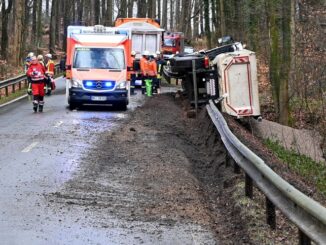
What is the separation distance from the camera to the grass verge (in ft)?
36.9

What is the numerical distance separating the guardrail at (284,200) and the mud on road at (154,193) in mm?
467

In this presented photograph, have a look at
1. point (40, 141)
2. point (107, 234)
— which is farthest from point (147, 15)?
point (107, 234)

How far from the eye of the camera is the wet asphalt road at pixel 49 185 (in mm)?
6566

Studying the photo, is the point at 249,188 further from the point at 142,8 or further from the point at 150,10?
the point at 142,8

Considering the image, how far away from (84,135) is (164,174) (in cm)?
474

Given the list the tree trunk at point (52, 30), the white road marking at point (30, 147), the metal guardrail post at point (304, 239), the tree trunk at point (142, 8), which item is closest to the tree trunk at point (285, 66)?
the white road marking at point (30, 147)

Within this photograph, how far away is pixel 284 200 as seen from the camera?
596cm

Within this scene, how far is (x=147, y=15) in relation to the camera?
51.6m

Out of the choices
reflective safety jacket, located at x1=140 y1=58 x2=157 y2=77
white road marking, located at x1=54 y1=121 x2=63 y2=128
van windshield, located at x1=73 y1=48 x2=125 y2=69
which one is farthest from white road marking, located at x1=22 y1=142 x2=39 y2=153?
reflective safety jacket, located at x1=140 y1=58 x2=157 y2=77

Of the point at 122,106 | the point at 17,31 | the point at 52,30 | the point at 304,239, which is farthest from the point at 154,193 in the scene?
the point at 52,30

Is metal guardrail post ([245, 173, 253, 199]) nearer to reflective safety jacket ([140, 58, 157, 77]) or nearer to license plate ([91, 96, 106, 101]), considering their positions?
license plate ([91, 96, 106, 101])

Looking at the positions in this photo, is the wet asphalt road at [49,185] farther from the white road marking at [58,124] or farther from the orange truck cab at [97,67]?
the orange truck cab at [97,67]

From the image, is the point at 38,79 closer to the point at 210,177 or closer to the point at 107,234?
the point at 210,177

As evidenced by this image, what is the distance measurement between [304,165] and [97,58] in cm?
1031
